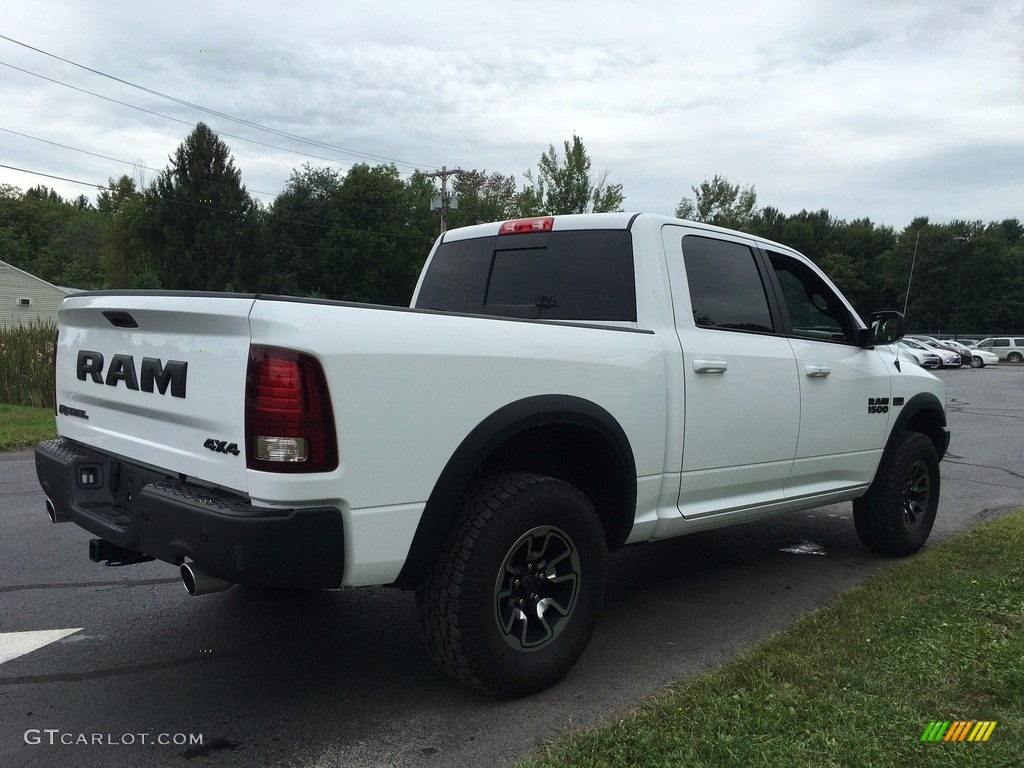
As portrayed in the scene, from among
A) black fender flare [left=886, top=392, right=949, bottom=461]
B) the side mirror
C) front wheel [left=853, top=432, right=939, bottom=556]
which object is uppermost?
the side mirror

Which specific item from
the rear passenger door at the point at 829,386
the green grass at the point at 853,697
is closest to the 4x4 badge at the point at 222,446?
the green grass at the point at 853,697

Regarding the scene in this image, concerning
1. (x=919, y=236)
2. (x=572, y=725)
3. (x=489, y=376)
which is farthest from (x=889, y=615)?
(x=919, y=236)

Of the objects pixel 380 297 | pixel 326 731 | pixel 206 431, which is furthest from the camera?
pixel 380 297

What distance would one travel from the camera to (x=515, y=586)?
123 inches

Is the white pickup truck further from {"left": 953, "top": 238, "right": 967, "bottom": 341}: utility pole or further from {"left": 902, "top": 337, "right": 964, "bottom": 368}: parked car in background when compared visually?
{"left": 953, "top": 238, "right": 967, "bottom": 341}: utility pole

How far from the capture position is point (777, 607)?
4402 mm

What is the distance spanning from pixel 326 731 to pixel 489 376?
4.53ft

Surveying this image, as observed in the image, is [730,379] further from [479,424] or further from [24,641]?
[24,641]

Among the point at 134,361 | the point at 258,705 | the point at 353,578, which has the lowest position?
the point at 258,705

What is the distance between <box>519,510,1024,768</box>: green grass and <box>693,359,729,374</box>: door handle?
1.24 meters

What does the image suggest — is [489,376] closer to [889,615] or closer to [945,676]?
[945,676]

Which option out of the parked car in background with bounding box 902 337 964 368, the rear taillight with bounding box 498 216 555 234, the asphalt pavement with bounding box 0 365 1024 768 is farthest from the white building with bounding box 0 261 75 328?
the rear taillight with bounding box 498 216 555 234

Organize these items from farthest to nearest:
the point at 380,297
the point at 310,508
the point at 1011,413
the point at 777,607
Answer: the point at 380,297 → the point at 1011,413 → the point at 777,607 → the point at 310,508

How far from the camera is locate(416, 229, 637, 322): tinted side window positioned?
3957 mm
